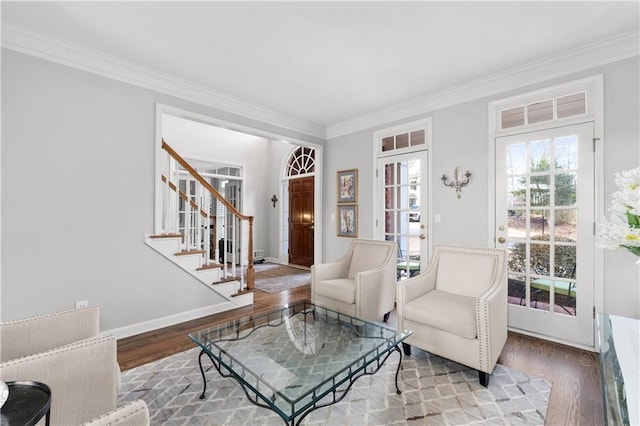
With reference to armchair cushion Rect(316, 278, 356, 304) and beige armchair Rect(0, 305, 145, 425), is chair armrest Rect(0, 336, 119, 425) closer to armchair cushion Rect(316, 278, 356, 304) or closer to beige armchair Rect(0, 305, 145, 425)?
beige armchair Rect(0, 305, 145, 425)

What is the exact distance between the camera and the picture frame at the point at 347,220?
4.41 m

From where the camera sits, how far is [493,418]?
1.68 metres

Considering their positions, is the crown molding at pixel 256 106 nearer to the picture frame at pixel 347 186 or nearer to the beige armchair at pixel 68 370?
the picture frame at pixel 347 186

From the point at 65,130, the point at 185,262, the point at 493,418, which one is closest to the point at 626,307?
the point at 493,418

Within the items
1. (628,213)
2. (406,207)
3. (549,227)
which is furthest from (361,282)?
(628,213)

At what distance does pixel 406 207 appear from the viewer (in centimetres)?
386

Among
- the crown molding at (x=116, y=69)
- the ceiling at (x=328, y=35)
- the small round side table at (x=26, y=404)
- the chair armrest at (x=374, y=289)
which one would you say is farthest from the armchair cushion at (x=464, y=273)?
the crown molding at (x=116, y=69)

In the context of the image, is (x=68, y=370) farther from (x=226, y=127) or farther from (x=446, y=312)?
(x=226, y=127)

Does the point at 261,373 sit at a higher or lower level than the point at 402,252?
lower

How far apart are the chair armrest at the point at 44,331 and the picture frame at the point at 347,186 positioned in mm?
3397

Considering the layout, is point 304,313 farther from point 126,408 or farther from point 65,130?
point 65,130

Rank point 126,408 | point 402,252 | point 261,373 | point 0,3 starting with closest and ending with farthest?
point 126,408, point 261,373, point 0,3, point 402,252

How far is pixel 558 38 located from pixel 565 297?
228cm

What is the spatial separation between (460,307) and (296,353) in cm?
132
